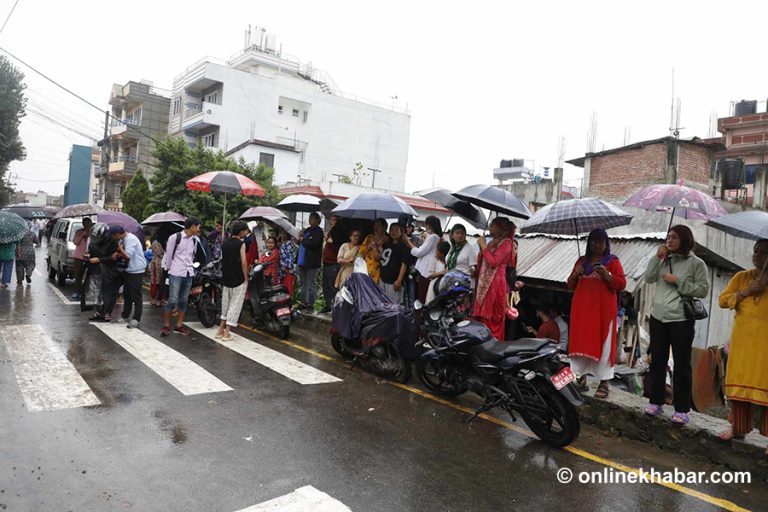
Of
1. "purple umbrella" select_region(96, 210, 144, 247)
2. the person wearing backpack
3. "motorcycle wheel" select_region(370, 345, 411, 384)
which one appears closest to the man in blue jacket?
the person wearing backpack

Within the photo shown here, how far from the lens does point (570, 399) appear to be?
4.59 meters

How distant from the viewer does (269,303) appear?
8992 mm

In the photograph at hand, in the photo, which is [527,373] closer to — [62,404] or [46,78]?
[62,404]

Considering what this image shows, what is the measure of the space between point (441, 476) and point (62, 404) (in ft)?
12.1

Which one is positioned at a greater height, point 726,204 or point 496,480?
point 726,204

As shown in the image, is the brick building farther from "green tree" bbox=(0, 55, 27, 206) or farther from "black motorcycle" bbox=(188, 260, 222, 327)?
"green tree" bbox=(0, 55, 27, 206)

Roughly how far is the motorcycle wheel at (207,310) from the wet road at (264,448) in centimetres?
238

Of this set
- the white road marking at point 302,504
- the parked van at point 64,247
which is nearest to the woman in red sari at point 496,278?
the white road marking at point 302,504

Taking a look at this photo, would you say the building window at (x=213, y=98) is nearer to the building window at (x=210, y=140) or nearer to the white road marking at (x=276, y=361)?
the building window at (x=210, y=140)

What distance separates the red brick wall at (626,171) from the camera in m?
18.1

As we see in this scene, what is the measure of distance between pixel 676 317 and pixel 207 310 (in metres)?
7.34

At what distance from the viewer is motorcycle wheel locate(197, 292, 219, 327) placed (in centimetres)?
939

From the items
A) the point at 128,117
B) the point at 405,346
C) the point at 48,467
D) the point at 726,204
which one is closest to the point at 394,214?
the point at 405,346

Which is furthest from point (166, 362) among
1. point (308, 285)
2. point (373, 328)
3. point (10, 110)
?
point (10, 110)
